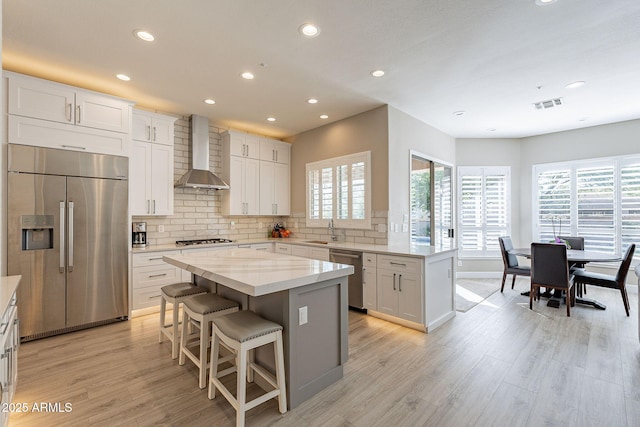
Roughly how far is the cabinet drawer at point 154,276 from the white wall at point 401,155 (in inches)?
121

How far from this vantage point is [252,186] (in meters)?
5.37

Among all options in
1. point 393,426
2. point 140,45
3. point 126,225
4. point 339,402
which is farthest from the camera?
point 126,225

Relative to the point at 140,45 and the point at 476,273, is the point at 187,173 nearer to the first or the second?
the point at 140,45

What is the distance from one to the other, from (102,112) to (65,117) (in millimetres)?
372

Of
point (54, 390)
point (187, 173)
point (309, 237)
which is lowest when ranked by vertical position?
point (54, 390)

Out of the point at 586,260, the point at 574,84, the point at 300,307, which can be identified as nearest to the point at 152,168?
the point at 300,307

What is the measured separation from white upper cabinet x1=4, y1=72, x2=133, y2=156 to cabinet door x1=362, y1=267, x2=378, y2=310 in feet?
11.1

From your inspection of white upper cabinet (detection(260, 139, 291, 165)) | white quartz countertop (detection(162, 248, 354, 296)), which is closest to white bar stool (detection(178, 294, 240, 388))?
white quartz countertop (detection(162, 248, 354, 296))

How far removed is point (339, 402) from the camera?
2186mm

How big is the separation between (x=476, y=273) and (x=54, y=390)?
257 inches

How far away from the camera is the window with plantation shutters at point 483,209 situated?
245 inches

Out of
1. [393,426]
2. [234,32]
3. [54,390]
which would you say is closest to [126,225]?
[54,390]

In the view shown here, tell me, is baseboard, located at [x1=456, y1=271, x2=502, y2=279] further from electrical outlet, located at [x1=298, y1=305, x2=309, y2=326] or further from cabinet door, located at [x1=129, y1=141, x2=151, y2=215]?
cabinet door, located at [x1=129, y1=141, x2=151, y2=215]

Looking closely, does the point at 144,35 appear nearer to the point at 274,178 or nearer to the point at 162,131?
the point at 162,131
